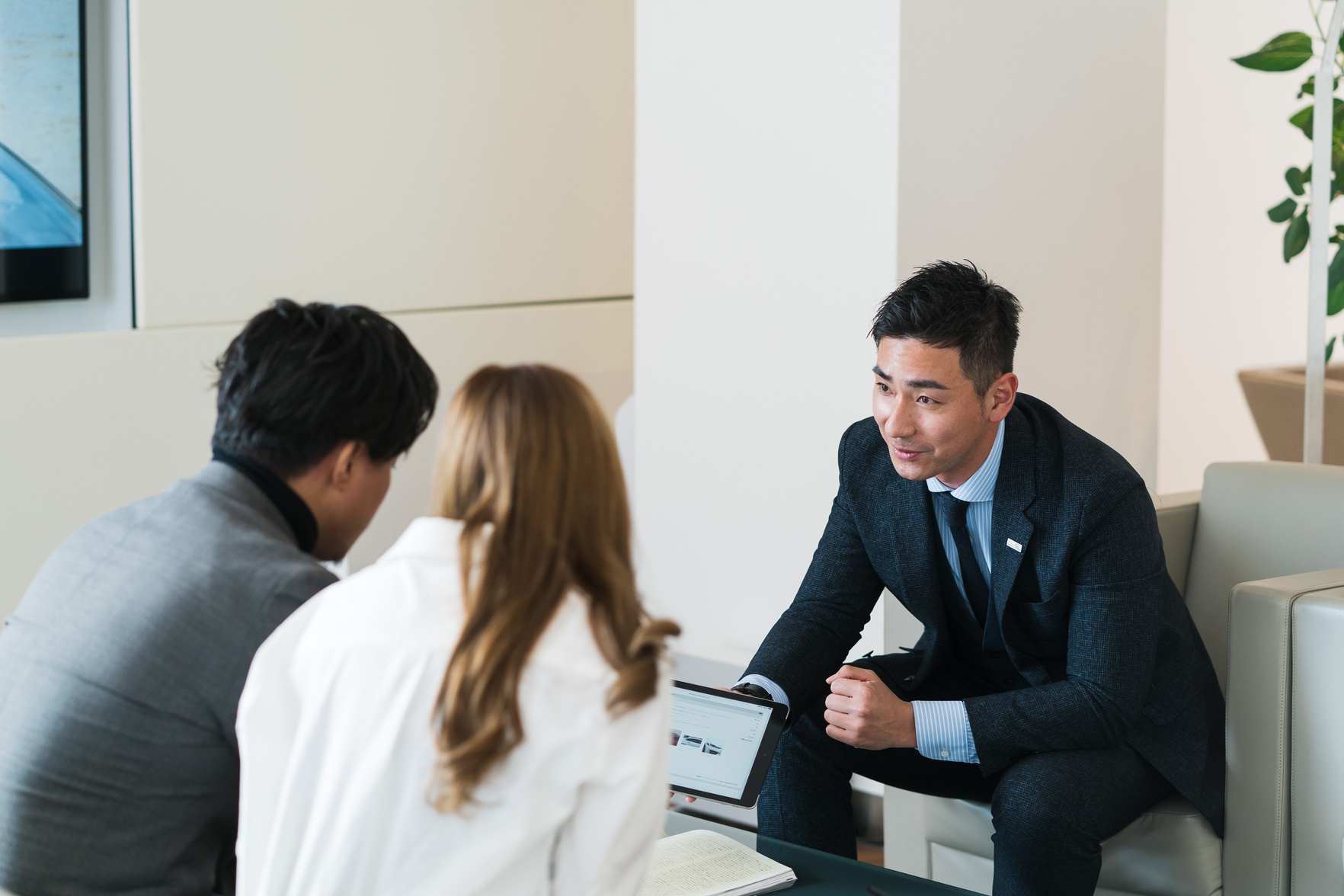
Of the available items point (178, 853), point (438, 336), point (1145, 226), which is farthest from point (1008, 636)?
point (438, 336)

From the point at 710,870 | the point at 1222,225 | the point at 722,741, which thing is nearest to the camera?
the point at 710,870

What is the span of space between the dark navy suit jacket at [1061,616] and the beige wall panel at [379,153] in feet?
5.39

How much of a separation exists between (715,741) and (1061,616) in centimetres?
55

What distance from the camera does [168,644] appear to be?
1.20 m

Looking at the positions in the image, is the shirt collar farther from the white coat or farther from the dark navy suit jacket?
the white coat

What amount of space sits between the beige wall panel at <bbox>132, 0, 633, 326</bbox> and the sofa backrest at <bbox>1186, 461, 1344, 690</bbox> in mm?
1956

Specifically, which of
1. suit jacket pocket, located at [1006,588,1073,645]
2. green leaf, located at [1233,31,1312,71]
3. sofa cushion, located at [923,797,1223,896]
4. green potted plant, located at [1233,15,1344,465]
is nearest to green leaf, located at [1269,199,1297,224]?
green potted plant, located at [1233,15,1344,465]

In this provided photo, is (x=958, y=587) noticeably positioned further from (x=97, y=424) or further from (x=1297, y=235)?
(x=97, y=424)

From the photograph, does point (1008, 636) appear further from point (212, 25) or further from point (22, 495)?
point (212, 25)

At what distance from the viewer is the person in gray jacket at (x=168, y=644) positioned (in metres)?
1.20

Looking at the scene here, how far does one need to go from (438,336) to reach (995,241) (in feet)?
4.75

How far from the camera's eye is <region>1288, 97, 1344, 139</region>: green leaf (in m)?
2.81

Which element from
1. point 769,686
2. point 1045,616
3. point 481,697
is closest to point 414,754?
point 481,697

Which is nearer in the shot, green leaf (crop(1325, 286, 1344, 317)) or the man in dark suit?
the man in dark suit
